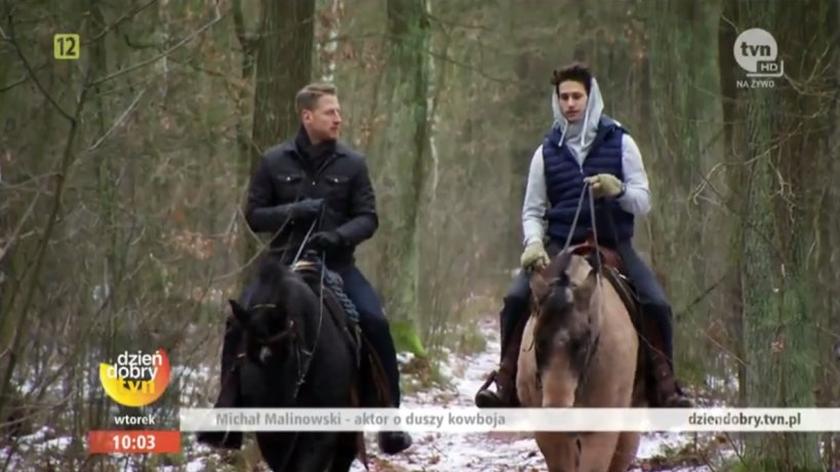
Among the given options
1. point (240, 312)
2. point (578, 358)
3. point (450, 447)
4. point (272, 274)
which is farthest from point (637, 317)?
point (240, 312)

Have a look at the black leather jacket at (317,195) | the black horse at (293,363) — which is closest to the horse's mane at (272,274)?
the black horse at (293,363)

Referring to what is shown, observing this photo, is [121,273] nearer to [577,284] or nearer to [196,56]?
[196,56]

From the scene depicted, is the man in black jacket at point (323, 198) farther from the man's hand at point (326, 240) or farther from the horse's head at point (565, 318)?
the horse's head at point (565, 318)

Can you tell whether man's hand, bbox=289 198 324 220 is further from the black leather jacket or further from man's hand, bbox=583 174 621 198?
man's hand, bbox=583 174 621 198

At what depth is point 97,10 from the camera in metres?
7.42

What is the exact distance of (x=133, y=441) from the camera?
23.8ft

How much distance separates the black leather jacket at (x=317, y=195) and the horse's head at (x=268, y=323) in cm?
64

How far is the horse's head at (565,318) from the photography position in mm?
6074

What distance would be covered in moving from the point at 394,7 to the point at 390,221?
1.80 m

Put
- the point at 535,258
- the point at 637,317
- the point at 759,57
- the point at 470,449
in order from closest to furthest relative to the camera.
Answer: the point at 535,258 → the point at 637,317 → the point at 759,57 → the point at 470,449

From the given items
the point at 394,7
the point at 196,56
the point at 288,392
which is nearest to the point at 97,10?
the point at 196,56

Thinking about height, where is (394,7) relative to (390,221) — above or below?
above

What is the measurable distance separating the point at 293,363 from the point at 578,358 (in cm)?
124

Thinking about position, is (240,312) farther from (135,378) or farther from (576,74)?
(576,74)
